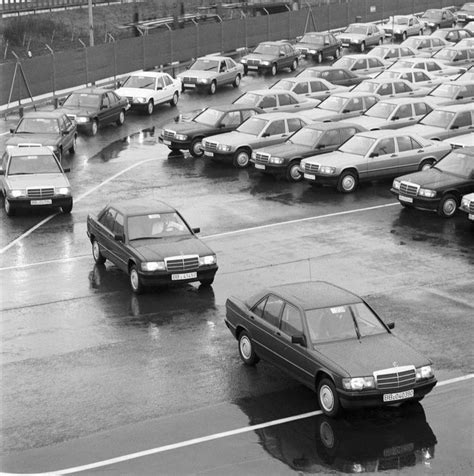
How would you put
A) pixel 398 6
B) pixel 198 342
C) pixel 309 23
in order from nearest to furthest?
pixel 198 342 < pixel 309 23 < pixel 398 6

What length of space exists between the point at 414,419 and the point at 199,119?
873 inches

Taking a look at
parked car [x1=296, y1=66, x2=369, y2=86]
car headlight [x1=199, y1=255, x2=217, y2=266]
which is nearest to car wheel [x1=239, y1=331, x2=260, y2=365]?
car headlight [x1=199, y1=255, x2=217, y2=266]

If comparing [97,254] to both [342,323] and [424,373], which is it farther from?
[424,373]

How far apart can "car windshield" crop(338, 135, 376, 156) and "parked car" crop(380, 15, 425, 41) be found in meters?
33.0

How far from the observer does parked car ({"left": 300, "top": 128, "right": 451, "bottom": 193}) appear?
2967 centimetres

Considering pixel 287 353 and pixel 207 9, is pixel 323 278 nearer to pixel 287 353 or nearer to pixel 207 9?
pixel 287 353

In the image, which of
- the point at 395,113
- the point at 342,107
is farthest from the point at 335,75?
the point at 395,113

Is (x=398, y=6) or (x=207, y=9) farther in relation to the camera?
(x=207, y=9)

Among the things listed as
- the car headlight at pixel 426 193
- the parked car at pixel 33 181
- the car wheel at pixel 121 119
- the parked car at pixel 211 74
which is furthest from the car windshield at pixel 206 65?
the car headlight at pixel 426 193

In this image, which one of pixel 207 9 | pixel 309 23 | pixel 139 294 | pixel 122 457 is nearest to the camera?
pixel 122 457

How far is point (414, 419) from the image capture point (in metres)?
15.1

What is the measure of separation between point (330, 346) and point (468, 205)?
1071 centimetres

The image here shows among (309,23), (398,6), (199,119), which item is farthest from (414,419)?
(398,6)

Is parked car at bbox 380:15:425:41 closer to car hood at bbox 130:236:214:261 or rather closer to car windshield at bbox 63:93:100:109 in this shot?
car windshield at bbox 63:93:100:109
